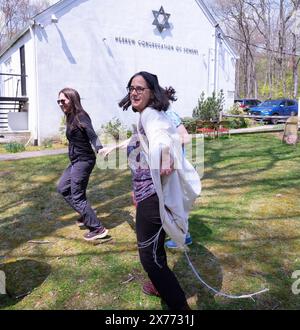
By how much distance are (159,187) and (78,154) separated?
191cm

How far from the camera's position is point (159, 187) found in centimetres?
245

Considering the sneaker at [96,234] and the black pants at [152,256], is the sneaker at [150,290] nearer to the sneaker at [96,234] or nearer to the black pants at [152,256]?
the black pants at [152,256]

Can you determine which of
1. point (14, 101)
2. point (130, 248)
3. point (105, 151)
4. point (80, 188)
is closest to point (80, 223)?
point (80, 188)

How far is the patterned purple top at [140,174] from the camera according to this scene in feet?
8.52

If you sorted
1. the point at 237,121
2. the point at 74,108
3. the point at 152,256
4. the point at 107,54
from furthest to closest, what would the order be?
the point at 237,121 < the point at 107,54 < the point at 74,108 < the point at 152,256

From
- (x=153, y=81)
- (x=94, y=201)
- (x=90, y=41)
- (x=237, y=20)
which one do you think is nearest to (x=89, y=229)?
(x=94, y=201)

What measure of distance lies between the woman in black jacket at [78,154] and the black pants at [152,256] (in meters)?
1.51

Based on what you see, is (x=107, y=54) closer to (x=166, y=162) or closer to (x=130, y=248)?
(x=130, y=248)

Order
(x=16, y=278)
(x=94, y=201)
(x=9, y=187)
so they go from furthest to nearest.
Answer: (x=9, y=187)
(x=94, y=201)
(x=16, y=278)

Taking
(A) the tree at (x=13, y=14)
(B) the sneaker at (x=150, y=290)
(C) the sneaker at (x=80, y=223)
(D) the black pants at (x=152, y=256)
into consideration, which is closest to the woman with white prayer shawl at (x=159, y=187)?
(D) the black pants at (x=152, y=256)

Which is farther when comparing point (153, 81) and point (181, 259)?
point (181, 259)

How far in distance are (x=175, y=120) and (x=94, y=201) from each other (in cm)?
313

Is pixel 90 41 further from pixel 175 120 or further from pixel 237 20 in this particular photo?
pixel 237 20

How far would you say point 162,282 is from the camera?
8.47ft
